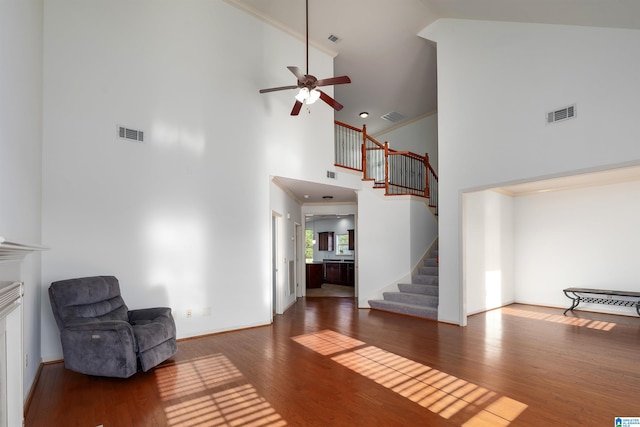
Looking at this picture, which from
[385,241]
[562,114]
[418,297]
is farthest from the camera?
[385,241]

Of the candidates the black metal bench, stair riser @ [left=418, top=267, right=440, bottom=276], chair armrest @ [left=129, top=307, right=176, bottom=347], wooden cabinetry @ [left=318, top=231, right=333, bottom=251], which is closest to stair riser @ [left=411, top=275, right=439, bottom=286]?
stair riser @ [left=418, top=267, right=440, bottom=276]

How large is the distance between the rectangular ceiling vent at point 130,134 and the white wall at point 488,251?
5.17 meters

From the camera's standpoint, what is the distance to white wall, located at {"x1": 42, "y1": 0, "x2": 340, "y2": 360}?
4008 mm

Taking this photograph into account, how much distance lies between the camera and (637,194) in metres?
6.05

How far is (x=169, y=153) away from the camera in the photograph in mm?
4715

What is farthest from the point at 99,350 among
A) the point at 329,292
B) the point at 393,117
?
the point at 393,117

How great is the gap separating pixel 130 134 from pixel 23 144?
1.56 meters

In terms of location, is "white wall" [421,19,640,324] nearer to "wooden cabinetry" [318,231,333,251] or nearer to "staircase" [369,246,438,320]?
"staircase" [369,246,438,320]

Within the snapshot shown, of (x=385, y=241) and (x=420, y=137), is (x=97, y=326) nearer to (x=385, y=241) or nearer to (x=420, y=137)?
(x=385, y=241)

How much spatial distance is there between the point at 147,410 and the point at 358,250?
5193mm

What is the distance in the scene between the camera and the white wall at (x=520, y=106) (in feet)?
12.6

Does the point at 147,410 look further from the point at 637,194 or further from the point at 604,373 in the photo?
the point at 637,194

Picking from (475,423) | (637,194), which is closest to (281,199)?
(475,423)

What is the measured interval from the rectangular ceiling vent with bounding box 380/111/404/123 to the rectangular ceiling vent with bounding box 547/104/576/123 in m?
5.70
